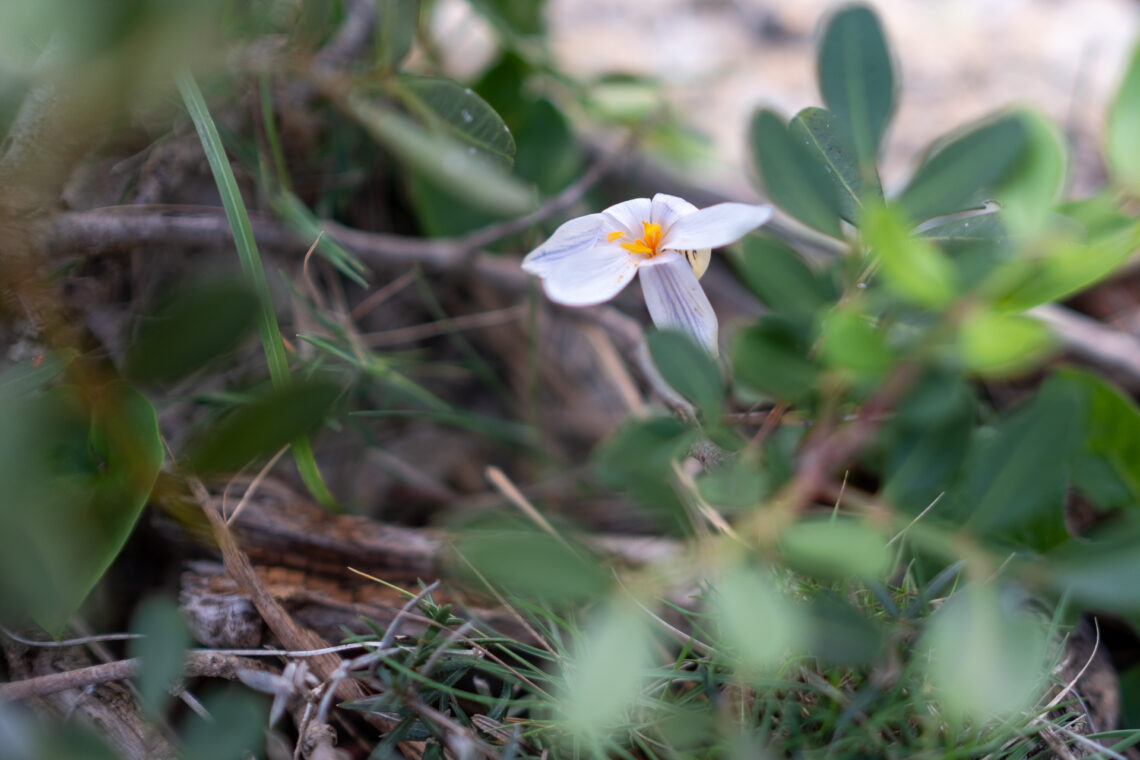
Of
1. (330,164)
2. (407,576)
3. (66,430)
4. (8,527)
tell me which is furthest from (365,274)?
(8,527)

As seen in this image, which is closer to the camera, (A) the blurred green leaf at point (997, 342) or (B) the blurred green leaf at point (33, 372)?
(A) the blurred green leaf at point (997, 342)

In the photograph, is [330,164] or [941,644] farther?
[330,164]

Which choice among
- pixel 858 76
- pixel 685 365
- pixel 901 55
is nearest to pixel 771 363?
pixel 685 365

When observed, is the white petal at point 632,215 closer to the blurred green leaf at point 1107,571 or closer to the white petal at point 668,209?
the white petal at point 668,209

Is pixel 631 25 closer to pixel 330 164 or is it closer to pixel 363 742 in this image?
pixel 330 164

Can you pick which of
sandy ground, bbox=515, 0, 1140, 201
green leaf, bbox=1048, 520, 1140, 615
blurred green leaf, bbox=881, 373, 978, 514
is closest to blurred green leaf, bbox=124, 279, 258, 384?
blurred green leaf, bbox=881, 373, 978, 514

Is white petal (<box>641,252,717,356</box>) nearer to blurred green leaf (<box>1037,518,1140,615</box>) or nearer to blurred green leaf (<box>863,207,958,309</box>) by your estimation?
blurred green leaf (<box>863,207,958,309</box>)

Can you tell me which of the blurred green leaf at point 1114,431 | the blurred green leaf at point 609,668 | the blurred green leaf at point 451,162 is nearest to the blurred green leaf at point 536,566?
the blurred green leaf at point 609,668
